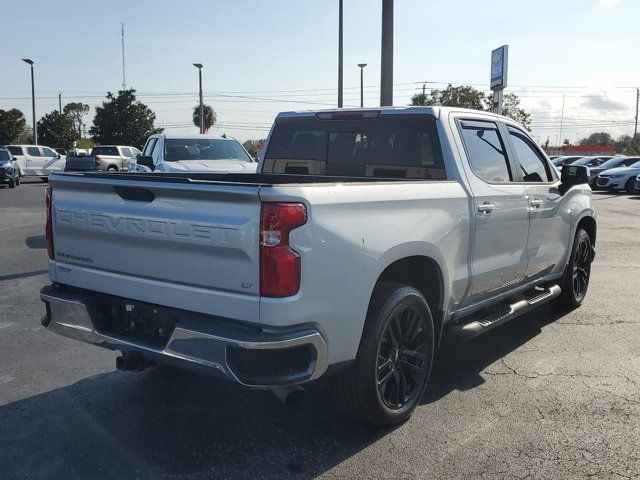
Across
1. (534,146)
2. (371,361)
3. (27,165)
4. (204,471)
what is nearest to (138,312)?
(204,471)

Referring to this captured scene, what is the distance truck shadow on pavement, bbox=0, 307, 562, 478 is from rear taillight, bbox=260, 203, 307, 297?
106 cm

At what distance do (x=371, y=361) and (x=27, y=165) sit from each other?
3009 centimetres

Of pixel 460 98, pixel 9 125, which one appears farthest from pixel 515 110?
pixel 9 125

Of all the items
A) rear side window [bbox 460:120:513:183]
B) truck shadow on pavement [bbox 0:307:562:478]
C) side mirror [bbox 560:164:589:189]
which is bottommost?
truck shadow on pavement [bbox 0:307:562:478]

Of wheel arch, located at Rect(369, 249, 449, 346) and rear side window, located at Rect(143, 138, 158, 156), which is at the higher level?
rear side window, located at Rect(143, 138, 158, 156)

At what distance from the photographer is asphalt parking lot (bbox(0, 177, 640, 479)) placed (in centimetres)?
338

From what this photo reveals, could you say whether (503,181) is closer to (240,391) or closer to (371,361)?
(371,361)

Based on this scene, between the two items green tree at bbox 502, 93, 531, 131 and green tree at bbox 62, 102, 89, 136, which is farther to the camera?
green tree at bbox 62, 102, 89, 136

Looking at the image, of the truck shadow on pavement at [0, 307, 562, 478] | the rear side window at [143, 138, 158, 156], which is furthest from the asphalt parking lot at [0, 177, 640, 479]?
the rear side window at [143, 138, 158, 156]

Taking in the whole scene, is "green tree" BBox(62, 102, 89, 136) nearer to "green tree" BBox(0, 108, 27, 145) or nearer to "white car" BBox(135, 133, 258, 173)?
"green tree" BBox(0, 108, 27, 145)

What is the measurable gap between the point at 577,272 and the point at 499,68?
12357 mm

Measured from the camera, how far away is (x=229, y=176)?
17.8ft

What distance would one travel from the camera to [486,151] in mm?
4922

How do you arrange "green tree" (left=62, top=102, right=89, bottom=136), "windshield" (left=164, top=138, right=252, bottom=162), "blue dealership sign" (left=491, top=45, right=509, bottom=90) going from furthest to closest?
"green tree" (left=62, top=102, right=89, bottom=136)
"blue dealership sign" (left=491, top=45, right=509, bottom=90)
"windshield" (left=164, top=138, right=252, bottom=162)
